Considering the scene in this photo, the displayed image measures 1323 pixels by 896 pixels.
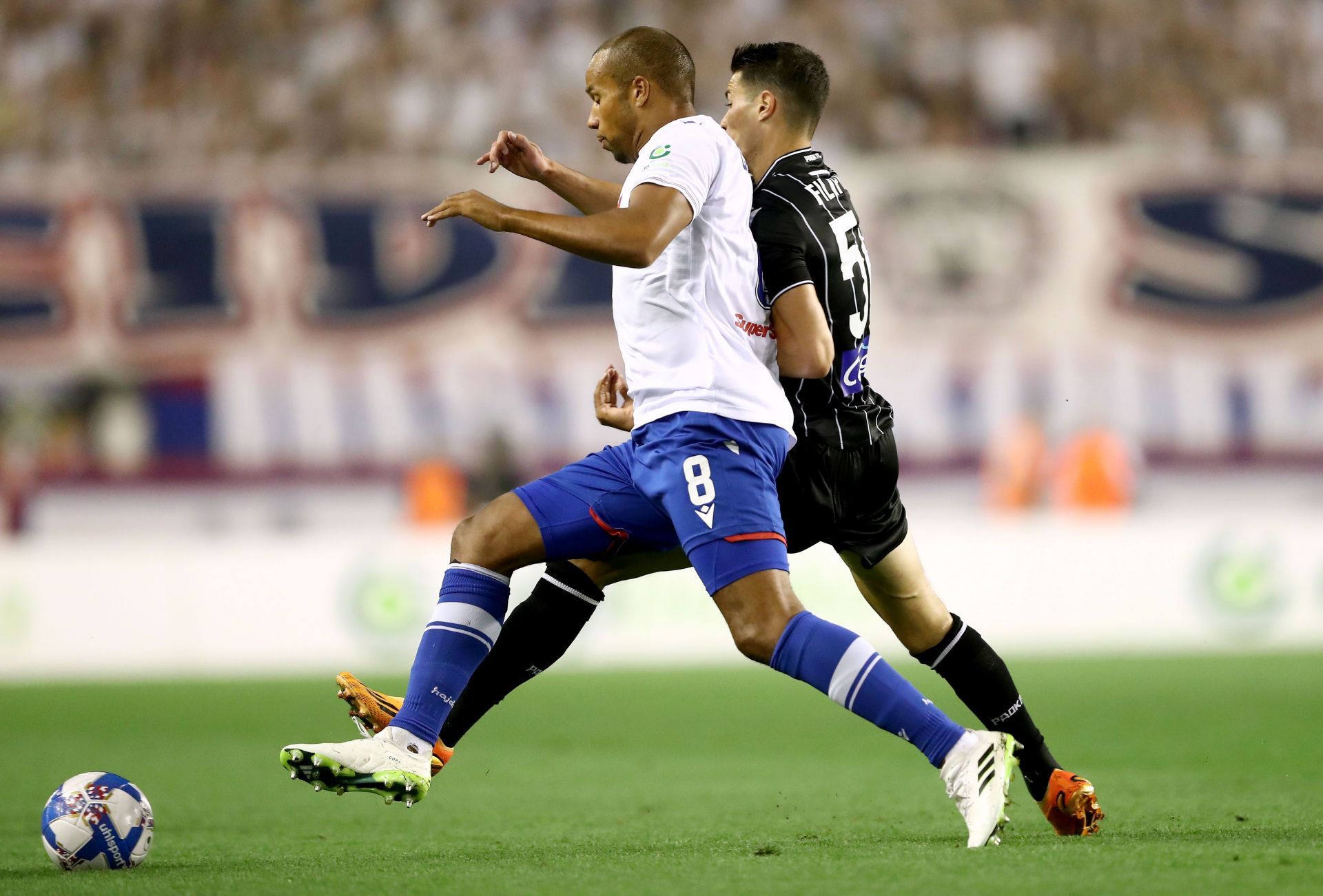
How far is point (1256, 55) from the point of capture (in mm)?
17875

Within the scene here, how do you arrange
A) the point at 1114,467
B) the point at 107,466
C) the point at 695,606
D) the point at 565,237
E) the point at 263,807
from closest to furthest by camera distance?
the point at 565,237
the point at 263,807
the point at 695,606
the point at 1114,467
the point at 107,466

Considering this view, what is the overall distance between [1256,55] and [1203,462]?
4327 millimetres

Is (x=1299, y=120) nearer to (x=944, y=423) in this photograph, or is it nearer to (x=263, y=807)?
(x=944, y=423)

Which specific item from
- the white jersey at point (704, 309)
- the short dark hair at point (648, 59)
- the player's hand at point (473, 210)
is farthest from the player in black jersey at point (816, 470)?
the player's hand at point (473, 210)

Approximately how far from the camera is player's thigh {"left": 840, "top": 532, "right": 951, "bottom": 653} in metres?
4.41

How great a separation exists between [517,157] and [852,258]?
90 cm

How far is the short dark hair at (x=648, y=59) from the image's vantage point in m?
4.14

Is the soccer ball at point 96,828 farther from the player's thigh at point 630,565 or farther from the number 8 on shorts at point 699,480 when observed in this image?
the number 8 on shorts at point 699,480

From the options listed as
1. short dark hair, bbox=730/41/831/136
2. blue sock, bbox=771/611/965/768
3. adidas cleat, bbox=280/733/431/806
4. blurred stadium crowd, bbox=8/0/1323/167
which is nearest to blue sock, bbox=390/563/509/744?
adidas cleat, bbox=280/733/431/806

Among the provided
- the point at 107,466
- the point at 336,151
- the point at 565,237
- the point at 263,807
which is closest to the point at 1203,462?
the point at 336,151

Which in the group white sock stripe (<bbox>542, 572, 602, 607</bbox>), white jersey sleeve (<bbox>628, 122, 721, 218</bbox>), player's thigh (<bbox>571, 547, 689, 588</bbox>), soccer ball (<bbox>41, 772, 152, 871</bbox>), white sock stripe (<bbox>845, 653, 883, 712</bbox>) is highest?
white jersey sleeve (<bbox>628, 122, 721, 218</bbox>)

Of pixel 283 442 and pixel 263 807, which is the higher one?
pixel 283 442

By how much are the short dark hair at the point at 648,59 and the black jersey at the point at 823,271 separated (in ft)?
1.25

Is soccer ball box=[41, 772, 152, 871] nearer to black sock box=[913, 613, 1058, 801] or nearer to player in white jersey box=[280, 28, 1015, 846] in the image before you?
player in white jersey box=[280, 28, 1015, 846]
